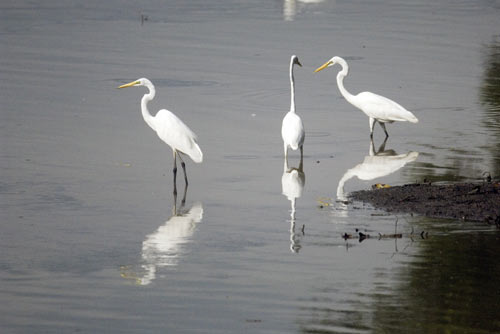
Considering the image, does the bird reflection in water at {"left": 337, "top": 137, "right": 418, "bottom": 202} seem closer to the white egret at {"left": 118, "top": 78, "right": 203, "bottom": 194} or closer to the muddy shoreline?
the muddy shoreline

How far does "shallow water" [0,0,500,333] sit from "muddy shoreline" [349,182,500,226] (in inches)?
13.0

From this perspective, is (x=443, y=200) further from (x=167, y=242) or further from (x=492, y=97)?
(x=492, y=97)

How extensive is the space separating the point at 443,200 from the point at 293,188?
2.30 metres

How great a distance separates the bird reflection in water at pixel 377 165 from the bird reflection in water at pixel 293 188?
0.55 metres

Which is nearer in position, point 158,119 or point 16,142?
point 158,119

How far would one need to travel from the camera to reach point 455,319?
8.52m

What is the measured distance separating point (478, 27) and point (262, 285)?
2675cm

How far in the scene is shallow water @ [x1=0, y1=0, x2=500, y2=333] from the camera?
8836 mm

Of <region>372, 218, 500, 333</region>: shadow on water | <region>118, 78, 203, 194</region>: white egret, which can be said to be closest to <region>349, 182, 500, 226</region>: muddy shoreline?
<region>372, 218, 500, 333</region>: shadow on water

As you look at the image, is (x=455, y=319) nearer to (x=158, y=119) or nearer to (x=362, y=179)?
(x=362, y=179)

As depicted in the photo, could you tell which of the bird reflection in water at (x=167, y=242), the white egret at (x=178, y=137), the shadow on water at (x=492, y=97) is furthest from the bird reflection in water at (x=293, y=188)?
the shadow on water at (x=492, y=97)

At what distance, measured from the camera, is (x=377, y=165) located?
15.2 m

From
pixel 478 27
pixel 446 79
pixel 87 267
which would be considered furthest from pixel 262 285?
pixel 478 27

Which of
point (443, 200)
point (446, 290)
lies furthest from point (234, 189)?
point (446, 290)
